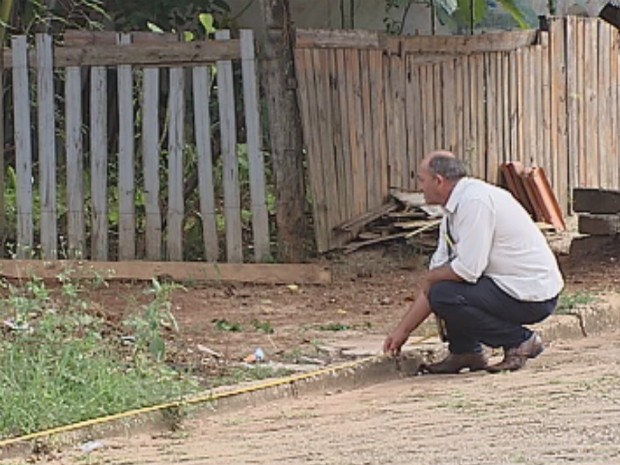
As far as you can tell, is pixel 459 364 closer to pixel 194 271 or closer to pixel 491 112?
pixel 194 271

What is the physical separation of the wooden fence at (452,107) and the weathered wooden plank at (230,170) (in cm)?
61

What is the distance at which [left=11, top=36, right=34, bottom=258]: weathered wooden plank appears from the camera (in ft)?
37.1

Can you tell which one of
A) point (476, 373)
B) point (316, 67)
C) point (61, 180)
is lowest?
point (476, 373)

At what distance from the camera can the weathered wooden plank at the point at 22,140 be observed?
11.3 meters

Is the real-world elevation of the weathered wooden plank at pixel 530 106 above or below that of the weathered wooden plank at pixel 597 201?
above

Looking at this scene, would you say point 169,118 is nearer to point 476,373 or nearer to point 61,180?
point 61,180

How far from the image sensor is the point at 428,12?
16.6 m

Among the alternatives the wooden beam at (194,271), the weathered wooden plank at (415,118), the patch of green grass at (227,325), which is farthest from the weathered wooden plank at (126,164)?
the weathered wooden plank at (415,118)

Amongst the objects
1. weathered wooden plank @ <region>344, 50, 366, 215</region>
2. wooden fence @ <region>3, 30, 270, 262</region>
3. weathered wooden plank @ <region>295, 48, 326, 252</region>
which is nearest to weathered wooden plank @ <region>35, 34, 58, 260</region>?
wooden fence @ <region>3, 30, 270, 262</region>

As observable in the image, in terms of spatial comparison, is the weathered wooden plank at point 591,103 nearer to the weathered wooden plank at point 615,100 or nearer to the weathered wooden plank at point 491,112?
the weathered wooden plank at point 615,100

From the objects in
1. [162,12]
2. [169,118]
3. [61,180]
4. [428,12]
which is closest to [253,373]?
[169,118]

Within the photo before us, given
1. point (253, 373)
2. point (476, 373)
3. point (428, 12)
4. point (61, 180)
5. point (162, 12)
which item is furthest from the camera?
point (428, 12)

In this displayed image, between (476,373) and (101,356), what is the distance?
85.7 inches

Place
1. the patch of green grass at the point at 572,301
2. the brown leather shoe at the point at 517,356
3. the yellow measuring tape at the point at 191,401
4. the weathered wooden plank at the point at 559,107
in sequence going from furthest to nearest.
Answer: the weathered wooden plank at the point at 559,107 < the patch of green grass at the point at 572,301 < the brown leather shoe at the point at 517,356 < the yellow measuring tape at the point at 191,401
